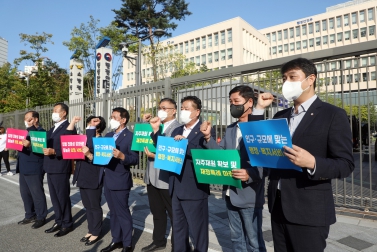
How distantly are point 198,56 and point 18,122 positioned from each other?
54136 millimetres

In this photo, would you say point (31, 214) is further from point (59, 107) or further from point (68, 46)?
point (68, 46)

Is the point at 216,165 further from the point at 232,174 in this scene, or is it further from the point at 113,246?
the point at 113,246

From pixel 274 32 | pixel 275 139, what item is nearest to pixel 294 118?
pixel 275 139

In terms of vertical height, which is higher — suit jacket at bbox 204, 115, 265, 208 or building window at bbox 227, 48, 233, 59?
building window at bbox 227, 48, 233, 59

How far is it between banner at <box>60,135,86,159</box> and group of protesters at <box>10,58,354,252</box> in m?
0.17

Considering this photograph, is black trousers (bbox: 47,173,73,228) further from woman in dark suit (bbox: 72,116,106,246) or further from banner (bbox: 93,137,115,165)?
banner (bbox: 93,137,115,165)

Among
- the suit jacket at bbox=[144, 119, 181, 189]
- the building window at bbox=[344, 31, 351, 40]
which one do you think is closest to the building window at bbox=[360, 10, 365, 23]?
the building window at bbox=[344, 31, 351, 40]

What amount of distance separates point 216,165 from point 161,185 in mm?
1461

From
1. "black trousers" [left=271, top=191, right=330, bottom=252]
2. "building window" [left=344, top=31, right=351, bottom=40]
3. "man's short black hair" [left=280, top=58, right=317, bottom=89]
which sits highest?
"building window" [left=344, top=31, right=351, bottom=40]

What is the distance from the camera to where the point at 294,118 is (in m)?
2.24

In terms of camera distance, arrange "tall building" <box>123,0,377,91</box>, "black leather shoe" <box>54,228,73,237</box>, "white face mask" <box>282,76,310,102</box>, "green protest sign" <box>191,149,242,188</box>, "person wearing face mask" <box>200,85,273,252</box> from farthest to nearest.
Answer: "tall building" <box>123,0,377,91</box>
"black leather shoe" <box>54,228,73,237</box>
"person wearing face mask" <box>200,85,273,252</box>
"green protest sign" <box>191,149,242,188</box>
"white face mask" <box>282,76,310,102</box>

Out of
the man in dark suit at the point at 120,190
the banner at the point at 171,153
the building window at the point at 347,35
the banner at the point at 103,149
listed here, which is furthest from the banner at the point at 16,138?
the building window at the point at 347,35

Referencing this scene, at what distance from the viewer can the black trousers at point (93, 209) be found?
4.64 m

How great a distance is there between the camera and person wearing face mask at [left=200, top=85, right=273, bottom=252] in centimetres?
290
